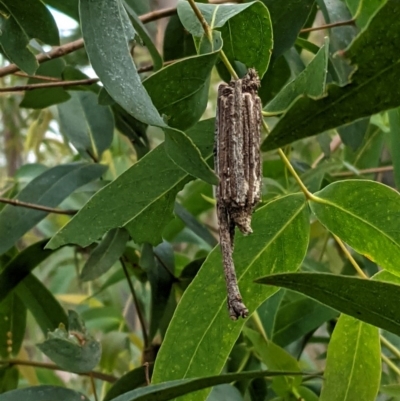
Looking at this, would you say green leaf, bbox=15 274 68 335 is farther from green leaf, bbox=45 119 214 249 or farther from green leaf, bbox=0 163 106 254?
green leaf, bbox=45 119 214 249

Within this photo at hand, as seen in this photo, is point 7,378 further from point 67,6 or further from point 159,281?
point 67,6

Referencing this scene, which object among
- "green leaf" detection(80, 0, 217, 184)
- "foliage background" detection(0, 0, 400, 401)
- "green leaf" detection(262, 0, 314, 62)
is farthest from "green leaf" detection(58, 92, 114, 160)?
"green leaf" detection(80, 0, 217, 184)

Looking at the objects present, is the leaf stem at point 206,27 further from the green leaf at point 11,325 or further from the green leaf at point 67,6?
the green leaf at point 11,325

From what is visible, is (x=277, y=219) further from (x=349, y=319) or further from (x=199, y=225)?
(x=199, y=225)

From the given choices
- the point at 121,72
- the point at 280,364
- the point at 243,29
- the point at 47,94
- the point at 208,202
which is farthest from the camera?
the point at 208,202

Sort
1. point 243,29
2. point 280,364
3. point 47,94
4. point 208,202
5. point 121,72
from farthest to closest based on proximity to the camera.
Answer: point 208,202 < point 47,94 < point 280,364 < point 243,29 < point 121,72

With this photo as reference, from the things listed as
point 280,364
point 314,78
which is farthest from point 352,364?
point 314,78
